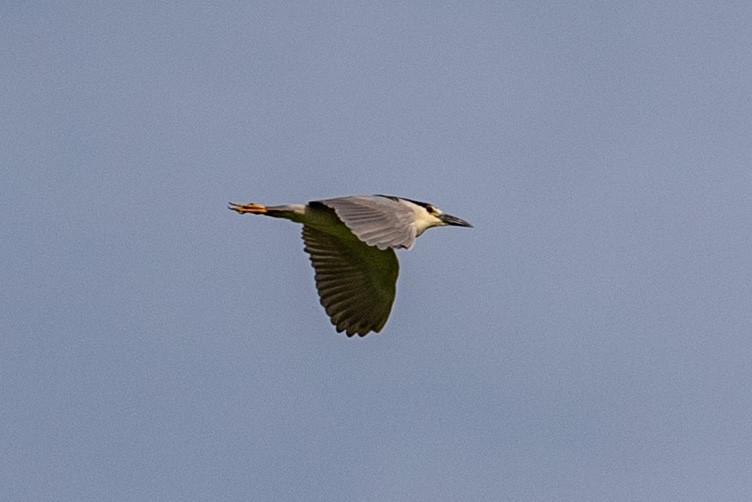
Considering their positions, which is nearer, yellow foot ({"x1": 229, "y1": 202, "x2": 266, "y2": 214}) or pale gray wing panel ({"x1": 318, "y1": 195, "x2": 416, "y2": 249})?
pale gray wing panel ({"x1": 318, "y1": 195, "x2": 416, "y2": 249})

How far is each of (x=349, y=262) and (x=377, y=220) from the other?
3007mm

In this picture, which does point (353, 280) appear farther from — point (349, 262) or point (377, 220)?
A: point (377, 220)

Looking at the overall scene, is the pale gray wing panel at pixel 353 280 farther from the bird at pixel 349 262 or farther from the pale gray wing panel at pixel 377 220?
the pale gray wing panel at pixel 377 220

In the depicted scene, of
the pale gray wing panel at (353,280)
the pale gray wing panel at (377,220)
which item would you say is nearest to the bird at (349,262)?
the pale gray wing panel at (353,280)

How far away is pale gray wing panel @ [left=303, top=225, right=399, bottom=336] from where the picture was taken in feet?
56.2

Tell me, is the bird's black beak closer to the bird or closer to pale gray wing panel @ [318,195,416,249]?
the bird

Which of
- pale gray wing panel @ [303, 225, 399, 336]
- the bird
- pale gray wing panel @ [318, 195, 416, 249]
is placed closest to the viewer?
pale gray wing panel @ [318, 195, 416, 249]

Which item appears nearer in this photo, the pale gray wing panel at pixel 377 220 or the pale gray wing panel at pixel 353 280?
the pale gray wing panel at pixel 377 220

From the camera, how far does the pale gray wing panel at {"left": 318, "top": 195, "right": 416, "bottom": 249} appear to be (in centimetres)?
1381

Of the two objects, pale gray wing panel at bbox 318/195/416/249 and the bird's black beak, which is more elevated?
the bird's black beak

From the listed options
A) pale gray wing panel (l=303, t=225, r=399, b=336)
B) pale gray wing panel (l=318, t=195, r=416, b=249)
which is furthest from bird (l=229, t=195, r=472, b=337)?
pale gray wing panel (l=318, t=195, r=416, b=249)

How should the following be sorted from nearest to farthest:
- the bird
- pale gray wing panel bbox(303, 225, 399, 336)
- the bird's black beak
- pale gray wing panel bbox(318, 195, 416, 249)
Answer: pale gray wing panel bbox(318, 195, 416, 249)
the bird
pale gray wing panel bbox(303, 225, 399, 336)
the bird's black beak

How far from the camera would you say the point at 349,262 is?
686 inches

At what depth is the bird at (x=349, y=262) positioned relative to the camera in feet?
54.5
